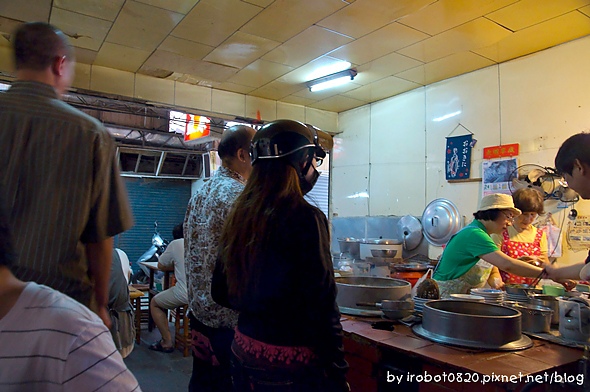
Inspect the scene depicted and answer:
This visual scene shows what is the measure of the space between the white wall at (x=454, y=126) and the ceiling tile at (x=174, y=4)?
336cm

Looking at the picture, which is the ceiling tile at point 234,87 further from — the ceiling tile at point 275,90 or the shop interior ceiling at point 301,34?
the shop interior ceiling at point 301,34

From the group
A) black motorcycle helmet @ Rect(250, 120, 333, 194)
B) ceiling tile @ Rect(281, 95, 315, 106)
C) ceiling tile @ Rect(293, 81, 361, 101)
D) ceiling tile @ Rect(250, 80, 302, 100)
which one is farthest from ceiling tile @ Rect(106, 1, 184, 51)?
black motorcycle helmet @ Rect(250, 120, 333, 194)

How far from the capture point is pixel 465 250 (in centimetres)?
273

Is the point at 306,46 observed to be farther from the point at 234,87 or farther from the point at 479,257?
the point at 479,257

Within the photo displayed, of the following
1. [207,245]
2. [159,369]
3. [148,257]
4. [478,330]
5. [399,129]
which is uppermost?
[399,129]

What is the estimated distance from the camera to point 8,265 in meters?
0.72

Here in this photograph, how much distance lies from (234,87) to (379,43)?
230 cm

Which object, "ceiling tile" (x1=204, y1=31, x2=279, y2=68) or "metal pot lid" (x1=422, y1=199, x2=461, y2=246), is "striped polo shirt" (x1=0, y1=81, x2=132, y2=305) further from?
"metal pot lid" (x1=422, y1=199, x2=461, y2=246)

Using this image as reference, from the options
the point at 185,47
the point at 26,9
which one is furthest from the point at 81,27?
the point at 185,47

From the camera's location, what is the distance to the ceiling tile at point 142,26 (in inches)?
138

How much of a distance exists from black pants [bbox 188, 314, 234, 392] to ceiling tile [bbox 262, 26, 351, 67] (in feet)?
10.0

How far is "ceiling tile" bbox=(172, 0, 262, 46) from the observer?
3.42 meters

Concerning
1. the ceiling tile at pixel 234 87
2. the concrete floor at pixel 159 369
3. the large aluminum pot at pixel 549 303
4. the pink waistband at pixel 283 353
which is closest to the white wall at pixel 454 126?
the ceiling tile at pixel 234 87

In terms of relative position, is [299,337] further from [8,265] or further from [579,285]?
[579,285]
